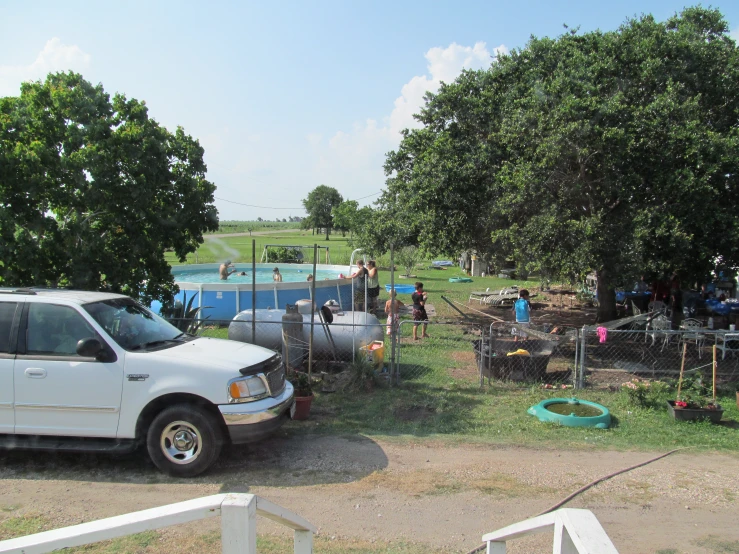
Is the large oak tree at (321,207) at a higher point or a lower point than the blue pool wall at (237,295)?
higher

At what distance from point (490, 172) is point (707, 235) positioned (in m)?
4.22

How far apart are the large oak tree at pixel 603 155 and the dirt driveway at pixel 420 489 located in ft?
14.5

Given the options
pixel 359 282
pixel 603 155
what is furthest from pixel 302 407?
pixel 359 282

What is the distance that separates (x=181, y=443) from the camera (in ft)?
18.0

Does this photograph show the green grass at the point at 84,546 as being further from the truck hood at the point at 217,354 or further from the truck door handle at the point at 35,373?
the truck hood at the point at 217,354

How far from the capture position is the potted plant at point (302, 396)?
740 centimetres

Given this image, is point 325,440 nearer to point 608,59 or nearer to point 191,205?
point 191,205

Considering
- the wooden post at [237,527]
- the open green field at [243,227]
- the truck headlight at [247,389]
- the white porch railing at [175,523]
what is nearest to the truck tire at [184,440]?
the truck headlight at [247,389]

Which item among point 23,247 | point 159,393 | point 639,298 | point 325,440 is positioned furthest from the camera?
point 639,298

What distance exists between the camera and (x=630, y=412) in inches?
310

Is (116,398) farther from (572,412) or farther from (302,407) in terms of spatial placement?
(572,412)

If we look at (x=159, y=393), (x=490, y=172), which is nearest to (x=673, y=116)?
(x=490, y=172)

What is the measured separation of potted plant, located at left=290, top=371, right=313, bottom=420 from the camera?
7398 millimetres

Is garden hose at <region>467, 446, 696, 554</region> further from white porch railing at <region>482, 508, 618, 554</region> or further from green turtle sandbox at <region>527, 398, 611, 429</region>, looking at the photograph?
white porch railing at <region>482, 508, 618, 554</region>
